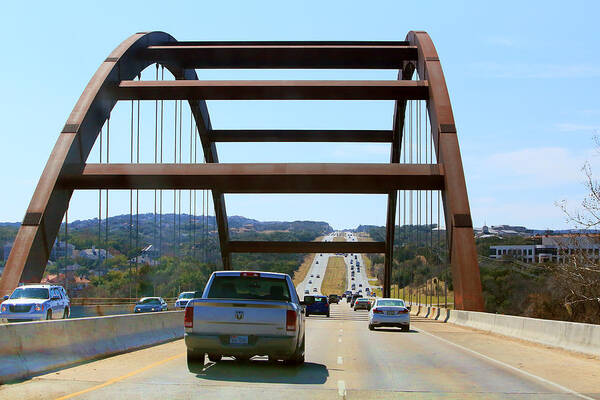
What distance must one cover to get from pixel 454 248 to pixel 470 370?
66.9 ft

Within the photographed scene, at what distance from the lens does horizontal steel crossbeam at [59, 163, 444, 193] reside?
36500 millimetres

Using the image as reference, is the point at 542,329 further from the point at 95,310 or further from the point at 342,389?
the point at 95,310

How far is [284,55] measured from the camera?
4394 cm

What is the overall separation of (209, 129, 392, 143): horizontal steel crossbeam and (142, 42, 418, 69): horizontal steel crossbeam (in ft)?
29.6

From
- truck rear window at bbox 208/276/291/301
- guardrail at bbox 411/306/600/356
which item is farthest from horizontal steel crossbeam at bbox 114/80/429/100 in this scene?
truck rear window at bbox 208/276/291/301

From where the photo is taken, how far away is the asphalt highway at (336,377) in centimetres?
1143

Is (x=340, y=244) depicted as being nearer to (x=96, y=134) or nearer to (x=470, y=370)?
(x=96, y=134)

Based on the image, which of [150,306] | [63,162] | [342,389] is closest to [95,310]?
[150,306]

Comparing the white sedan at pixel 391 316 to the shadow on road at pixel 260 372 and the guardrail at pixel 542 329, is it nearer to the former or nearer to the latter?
the guardrail at pixel 542 329

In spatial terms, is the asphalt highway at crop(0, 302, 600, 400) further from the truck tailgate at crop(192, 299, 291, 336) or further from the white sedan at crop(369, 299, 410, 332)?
the white sedan at crop(369, 299, 410, 332)

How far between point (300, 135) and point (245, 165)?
60.5 feet

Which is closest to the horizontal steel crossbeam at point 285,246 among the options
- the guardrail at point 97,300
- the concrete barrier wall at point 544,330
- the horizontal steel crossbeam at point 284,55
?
the guardrail at point 97,300

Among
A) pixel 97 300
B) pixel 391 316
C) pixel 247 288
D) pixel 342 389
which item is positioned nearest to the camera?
pixel 342 389

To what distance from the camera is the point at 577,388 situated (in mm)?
12992
